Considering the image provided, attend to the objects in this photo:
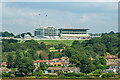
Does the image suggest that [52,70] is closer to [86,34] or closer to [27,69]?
[27,69]

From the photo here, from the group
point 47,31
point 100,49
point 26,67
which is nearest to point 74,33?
point 47,31

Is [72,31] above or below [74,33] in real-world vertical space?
above

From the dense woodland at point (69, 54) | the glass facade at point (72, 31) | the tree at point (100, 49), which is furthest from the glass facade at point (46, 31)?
the tree at point (100, 49)

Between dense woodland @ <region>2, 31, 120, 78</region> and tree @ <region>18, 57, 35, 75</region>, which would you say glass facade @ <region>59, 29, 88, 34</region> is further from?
tree @ <region>18, 57, 35, 75</region>

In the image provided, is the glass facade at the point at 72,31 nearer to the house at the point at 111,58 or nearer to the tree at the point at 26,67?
the house at the point at 111,58

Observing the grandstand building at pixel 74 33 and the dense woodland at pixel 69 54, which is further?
the grandstand building at pixel 74 33

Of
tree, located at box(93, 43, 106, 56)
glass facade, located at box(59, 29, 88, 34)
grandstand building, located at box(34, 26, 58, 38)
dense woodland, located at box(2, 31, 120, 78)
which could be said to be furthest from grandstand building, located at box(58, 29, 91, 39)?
tree, located at box(93, 43, 106, 56)

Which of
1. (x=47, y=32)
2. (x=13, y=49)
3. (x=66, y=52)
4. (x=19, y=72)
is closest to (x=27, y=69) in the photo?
(x=19, y=72)

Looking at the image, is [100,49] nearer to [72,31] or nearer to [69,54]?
[69,54]

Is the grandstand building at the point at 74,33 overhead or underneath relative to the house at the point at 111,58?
overhead

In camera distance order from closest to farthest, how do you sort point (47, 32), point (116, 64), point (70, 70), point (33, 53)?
point (70, 70), point (116, 64), point (33, 53), point (47, 32)

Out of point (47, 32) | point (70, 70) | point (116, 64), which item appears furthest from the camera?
point (47, 32)
